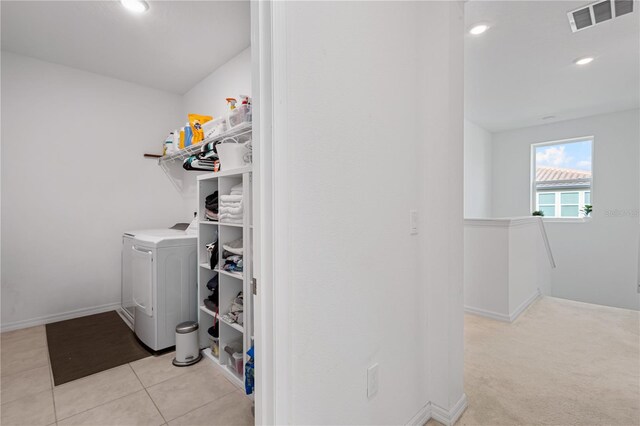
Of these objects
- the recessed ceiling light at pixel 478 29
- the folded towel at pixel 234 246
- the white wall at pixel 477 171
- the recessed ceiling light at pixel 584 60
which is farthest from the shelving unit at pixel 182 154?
the white wall at pixel 477 171

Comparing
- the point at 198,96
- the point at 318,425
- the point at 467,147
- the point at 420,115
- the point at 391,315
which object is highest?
the point at 198,96

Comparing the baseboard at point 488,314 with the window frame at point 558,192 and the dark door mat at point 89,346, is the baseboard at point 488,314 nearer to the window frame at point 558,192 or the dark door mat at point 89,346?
the dark door mat at point 89,346

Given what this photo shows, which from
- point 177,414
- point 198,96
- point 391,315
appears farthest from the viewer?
point 198,96

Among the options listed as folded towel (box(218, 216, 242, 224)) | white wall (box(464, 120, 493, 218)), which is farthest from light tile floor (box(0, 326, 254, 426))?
white wall (box(464, 120, 493, 218))

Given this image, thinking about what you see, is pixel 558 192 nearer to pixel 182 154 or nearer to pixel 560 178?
pixel 560 178

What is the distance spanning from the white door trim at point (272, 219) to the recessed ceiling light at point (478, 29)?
2.25 meters

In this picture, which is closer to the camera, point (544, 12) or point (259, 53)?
point (259, 53)

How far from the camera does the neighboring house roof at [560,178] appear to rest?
502 centimetres

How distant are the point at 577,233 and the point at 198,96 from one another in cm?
621

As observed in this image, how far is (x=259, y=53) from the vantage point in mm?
925

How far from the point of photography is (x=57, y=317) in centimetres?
304

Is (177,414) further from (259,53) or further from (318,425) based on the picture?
(259,53)

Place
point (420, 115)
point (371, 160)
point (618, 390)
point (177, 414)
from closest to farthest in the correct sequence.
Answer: point (371, 160)
point (420, 115)
point (177, 414)
point (618, 390)

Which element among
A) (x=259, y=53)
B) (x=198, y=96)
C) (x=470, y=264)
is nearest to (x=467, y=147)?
(x=470, y=264)
